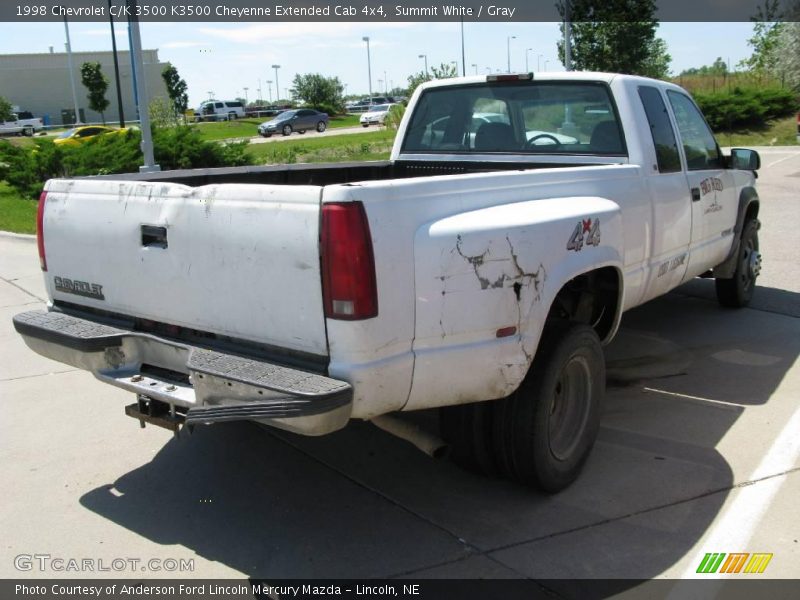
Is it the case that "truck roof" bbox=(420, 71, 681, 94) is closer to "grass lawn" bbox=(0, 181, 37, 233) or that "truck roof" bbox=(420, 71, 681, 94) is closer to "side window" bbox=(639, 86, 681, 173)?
"side window" bbox=(639, 86, 681, 173)

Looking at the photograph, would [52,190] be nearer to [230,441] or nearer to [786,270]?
[230,441]

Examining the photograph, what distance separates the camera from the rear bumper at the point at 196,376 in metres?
3.03

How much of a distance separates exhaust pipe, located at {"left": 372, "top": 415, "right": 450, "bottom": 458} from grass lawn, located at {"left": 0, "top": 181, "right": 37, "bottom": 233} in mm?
10326

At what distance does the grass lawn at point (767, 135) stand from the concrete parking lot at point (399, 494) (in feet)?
80.6

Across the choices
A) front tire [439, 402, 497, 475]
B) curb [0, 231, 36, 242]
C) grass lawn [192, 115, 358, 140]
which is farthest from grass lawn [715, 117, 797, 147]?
grass lawn [192, 115, 358, 140]

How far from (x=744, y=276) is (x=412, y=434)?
476 cm

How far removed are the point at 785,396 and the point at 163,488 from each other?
3.90 meters

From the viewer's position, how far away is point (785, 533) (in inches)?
145

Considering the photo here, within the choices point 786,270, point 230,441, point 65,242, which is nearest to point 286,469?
point 230,441

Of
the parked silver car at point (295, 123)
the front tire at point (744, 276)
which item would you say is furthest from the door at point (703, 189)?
the parked silver car at point (295, 123)

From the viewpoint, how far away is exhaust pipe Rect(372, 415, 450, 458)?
12.0ft

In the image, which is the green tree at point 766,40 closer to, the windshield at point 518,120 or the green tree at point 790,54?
the green tree at point 790,54

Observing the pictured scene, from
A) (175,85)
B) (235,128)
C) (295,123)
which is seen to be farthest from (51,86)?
(295,123)

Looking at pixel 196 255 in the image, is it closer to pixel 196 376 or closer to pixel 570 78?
A: pixel 196 376
